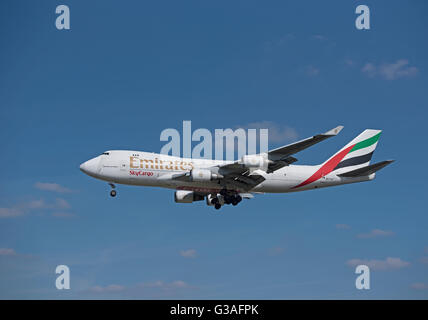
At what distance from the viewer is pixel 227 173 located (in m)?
43.5

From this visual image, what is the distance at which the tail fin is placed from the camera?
4912 cm

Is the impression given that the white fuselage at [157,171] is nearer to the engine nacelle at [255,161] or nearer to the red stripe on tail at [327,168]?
the red stripe on tail at [327,168]

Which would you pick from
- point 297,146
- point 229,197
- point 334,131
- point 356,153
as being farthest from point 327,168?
point 334,131

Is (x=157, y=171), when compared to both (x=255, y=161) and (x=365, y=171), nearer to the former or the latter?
(x=255, y=161)

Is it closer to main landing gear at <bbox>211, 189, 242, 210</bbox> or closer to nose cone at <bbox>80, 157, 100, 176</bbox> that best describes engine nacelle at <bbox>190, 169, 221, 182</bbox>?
main landing gear at <bbox>211, 189, 242, 210</bbox>

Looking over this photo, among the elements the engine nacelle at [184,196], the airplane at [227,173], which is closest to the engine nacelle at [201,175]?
the airplane at [227,173]

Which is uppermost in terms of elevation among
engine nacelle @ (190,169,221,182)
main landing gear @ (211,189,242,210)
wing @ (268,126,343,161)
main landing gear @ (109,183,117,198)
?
wing @ (268,126,343,161)

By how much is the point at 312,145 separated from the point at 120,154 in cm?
1644

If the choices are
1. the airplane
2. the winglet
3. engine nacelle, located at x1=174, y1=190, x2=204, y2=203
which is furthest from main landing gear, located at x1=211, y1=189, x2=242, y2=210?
the winglet

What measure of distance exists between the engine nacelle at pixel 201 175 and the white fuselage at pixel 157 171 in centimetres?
64
